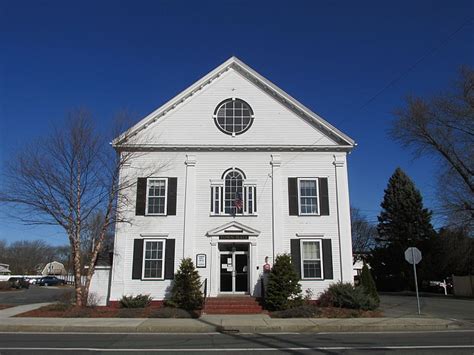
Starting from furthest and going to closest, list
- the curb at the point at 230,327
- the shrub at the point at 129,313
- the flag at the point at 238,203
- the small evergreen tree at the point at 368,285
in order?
the flag at the point at 238,203 → the small evergreen tree at the point at 368,285 → the shrub at the point at 129,313 → the curb at the point at 230,327

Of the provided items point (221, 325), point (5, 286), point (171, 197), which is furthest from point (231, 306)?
point (5, 286)

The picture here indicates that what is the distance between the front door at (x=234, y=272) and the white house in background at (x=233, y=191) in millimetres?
50

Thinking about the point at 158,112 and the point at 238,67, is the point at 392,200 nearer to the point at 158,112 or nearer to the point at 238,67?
the point at 238,67

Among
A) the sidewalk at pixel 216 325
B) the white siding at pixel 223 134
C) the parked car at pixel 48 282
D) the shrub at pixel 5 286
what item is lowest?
the sidewalk at pixel 216 325

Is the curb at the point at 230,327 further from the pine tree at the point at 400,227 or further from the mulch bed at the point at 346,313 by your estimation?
the pine tree at the point at 400,227

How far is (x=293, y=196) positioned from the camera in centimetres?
2200

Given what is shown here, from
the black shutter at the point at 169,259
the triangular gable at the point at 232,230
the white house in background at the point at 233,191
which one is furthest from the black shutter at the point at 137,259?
the triangular gable at the point at 232,230

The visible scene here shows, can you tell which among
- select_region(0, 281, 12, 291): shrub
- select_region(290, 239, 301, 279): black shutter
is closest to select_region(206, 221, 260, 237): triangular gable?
select_region(290, 239, 301, 279): black shutter

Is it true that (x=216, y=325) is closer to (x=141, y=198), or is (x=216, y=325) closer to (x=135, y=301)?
(x=135, y=301)

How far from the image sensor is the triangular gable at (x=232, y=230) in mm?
21297

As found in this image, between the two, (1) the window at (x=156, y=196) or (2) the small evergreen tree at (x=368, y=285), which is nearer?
(2) the small evergreen tree at (x=368, y=285)

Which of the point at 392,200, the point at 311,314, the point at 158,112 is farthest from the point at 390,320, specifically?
the point at 392,200

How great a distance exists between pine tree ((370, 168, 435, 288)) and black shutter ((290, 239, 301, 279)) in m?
23.2

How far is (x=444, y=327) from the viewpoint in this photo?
50.2ft
